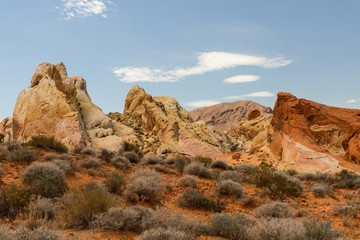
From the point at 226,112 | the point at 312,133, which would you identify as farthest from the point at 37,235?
the point at 226,112

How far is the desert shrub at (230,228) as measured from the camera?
6.62 meters

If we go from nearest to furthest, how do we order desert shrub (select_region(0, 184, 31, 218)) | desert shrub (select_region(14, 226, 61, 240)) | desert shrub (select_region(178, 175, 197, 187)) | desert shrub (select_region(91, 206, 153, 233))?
1. desert shrub (select_region(14, 226, 61, 240))
2. desert shrub (select_region(91, 206, 153, 233))
3. desert shrub (select_region(0, 184, 31, 218))
4. desert shrub (select_region(178, 175, 197, 187))

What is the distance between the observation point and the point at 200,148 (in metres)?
35.6

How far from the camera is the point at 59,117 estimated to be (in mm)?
29672

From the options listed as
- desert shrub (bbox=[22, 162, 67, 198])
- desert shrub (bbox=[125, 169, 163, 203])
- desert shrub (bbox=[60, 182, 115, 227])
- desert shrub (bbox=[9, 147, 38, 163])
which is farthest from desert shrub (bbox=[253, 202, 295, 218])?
desert shrub (bbox=[9, 147, 38, 163])

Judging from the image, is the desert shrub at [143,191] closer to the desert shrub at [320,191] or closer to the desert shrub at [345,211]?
the desert shrub at [345,211]

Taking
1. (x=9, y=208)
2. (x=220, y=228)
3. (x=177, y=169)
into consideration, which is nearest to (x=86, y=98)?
(x=177, y=169)

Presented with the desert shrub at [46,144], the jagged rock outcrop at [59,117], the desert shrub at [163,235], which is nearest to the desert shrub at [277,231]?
the desert shrub at [163,235]

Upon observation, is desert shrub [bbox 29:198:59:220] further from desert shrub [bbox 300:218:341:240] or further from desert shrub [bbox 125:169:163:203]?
desert shrub [bbox 300:218:341:240]

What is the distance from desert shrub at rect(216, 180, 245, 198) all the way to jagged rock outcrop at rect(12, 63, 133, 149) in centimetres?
1711

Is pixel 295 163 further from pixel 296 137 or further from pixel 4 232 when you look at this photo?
pixel 4 232

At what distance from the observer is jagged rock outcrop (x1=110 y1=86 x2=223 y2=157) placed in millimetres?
35675

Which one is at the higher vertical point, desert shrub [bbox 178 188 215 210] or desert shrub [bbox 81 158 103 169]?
desert shrub [bbox 81 158 103 169]

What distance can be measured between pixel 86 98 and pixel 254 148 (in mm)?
18117
